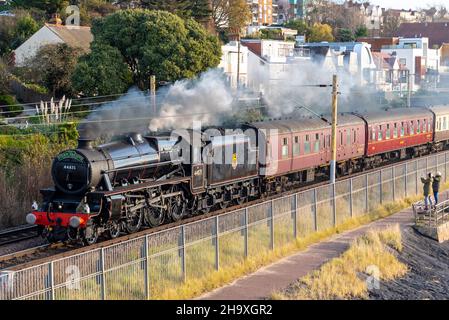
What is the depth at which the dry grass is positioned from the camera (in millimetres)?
15616

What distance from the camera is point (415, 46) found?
309ft

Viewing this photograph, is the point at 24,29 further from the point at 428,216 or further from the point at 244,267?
the point at 244,267

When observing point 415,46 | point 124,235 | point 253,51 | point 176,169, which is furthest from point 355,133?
point 415,46

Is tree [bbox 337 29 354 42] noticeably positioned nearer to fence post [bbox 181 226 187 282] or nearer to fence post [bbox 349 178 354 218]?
fence post [bbox 349 178 354 218]

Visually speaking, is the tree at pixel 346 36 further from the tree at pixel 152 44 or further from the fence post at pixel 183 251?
the fence post at pixel 183 251

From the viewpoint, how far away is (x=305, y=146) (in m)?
29.4

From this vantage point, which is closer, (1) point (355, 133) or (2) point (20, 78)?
(1) point (355, 133)

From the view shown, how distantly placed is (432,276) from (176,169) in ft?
26.1

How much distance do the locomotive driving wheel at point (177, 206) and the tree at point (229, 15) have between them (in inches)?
2339

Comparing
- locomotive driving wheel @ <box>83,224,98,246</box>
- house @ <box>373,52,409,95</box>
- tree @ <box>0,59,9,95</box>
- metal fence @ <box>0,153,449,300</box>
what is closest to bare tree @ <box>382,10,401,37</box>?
house @ <box>373,52,409,95</box>

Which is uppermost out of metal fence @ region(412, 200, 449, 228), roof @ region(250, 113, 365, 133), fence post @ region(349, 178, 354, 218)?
→ roof @ region(250, 113, 365, 133)

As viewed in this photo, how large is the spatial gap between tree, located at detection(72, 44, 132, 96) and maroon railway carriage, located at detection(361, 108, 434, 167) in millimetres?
15068

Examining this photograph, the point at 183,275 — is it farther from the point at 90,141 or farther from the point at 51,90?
the point at 51,90
